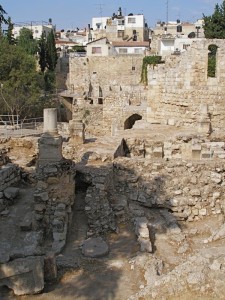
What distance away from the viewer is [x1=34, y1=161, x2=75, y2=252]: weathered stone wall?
9.75m

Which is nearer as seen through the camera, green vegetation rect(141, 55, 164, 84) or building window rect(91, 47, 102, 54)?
green vegetation rect(141, 55, 164, 84)

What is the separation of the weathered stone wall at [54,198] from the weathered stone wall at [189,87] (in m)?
8.32

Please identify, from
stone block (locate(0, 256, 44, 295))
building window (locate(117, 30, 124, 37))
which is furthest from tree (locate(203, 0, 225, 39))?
building window (locate(117, 30, 124, 37))

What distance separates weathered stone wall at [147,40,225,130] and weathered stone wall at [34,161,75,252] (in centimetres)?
832

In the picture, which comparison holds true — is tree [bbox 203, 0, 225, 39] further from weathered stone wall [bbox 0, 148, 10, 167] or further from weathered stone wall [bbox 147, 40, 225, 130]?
weathered stone wall [bbox 0, 148, 10, 167]

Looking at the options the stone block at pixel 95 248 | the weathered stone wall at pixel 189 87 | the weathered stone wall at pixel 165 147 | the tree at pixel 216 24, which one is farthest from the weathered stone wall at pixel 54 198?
the tree at pixel 216 24

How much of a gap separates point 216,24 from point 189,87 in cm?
1837

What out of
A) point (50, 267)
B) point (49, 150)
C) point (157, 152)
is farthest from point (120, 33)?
point (50, 267)

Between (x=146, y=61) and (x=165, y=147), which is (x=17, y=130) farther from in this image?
(x=146, y=61)

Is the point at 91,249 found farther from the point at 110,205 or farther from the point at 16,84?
the point at 16,84

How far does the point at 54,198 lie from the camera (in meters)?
10.3

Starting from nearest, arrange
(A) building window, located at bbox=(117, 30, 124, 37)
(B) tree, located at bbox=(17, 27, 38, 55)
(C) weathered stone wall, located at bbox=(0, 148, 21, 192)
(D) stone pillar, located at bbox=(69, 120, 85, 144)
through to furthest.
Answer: (C) weathered stone wall, located at bbox=(0, 148, 21, 192)
(D) stone pillar, located at bbox=(69, 120, 85, 144)
(B) tree, located at bbox=(17, 27, 38, 55)
(A) building window, located at bbox=(117, 30, 124, 37)

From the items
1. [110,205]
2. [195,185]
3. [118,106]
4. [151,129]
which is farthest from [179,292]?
[118,106]

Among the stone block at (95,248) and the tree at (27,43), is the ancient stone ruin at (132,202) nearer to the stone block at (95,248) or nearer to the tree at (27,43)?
the stone block at (95,248)
